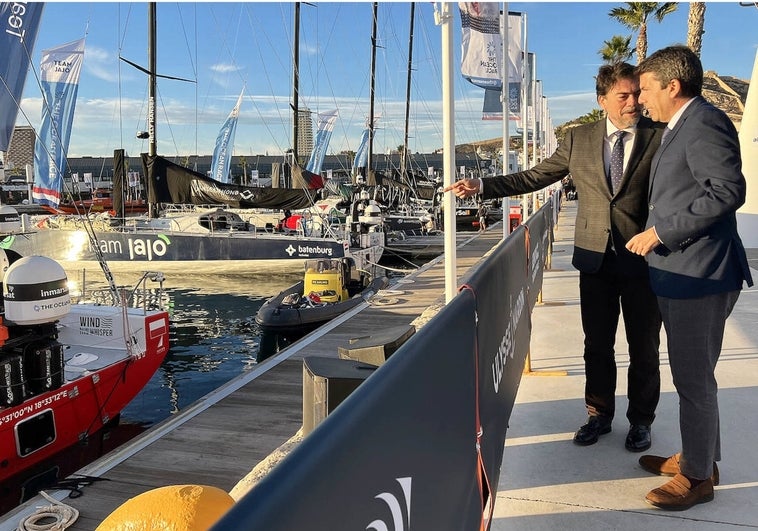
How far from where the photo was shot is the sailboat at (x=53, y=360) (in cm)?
663

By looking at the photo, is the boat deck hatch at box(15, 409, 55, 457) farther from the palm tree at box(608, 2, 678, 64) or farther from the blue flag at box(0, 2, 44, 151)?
the palm tree at box(608, 2, 678, 64)

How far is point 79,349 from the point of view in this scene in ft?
29.2

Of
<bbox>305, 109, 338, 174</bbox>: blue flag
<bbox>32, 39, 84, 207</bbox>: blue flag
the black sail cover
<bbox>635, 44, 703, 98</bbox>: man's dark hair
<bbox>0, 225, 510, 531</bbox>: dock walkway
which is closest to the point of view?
<bbox>635, 44, 703, 98</bbox>: man's dark hair

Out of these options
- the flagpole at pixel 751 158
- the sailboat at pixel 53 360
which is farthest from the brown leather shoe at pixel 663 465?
the flagpole at pixel 751 158

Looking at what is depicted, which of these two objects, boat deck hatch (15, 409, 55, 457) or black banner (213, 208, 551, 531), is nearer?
black banner (213, 208, 551, 531)

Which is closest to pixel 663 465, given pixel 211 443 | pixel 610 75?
pixel 610 75

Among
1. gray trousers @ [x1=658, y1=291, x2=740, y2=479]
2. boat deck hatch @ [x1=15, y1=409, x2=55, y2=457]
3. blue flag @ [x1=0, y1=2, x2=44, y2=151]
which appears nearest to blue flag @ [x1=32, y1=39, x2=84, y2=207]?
blue flag @ [x1=0, y1=2, x2=44, y2=151]

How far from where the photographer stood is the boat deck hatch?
6777 mm

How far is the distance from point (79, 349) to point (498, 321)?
7.84 metres

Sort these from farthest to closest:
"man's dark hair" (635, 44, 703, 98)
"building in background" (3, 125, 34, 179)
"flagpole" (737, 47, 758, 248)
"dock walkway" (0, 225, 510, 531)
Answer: "flagpole" (737, 47, 758, 248)
"building in background" (3, 125, 34, 179)
"dock walkway" (0, 225, 510, 531)
"man's dark hair" (635, 44, 703, 98)

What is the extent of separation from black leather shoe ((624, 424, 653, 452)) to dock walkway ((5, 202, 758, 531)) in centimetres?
6

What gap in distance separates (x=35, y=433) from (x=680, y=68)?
7.27 metres

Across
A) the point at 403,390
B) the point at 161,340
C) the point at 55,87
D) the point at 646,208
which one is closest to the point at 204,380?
the point at 161,340

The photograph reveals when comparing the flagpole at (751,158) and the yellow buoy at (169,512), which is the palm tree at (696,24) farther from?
the yellow buoy at (169,512)
